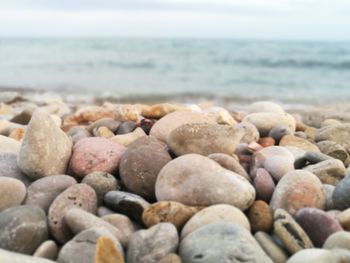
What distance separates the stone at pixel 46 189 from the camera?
2.74m

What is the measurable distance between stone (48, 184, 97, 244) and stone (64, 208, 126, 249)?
6cm

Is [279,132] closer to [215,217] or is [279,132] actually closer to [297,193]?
[297,193]

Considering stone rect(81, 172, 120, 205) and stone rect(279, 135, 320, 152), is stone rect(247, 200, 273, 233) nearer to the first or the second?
stone rect(81, 172, 120, 205)

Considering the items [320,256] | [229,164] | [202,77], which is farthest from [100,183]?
[202,77]

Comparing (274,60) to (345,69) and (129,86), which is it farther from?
(129,86)

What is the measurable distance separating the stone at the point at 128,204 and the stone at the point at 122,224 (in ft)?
0.15

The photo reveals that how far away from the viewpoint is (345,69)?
1948 cm

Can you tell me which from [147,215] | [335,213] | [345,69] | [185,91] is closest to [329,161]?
[335,213]

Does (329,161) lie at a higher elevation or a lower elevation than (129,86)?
higher

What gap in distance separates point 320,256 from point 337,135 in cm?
236

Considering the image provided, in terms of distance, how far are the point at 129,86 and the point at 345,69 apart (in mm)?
10591

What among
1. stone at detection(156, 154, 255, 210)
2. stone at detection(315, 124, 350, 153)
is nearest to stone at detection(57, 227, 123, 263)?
stone at detection(156, 154, 255, 210)

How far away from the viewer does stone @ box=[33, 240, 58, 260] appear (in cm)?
229

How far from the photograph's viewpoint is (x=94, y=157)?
310 centimetres
